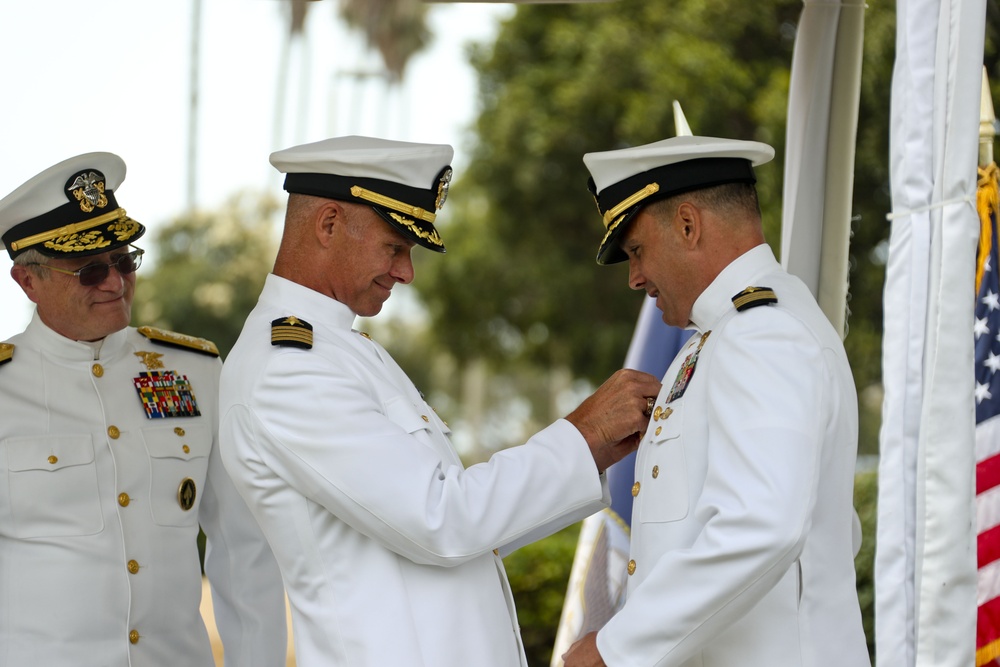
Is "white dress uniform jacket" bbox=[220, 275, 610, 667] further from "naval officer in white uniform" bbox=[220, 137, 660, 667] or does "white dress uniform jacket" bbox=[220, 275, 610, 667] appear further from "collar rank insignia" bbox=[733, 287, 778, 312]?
"collar rank insignia" bbox=[733, 287, 778, 312]

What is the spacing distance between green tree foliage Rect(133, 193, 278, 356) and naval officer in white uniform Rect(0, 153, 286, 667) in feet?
37.2

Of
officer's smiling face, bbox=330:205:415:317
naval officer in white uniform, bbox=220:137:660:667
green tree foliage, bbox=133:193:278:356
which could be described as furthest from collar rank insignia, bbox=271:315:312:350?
green tree foliage, bbox=133:193:278:356

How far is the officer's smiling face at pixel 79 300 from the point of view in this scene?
10.6ft

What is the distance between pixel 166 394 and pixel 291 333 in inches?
42.5

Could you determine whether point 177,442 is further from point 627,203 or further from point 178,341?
point 627,203

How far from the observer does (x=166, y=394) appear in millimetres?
3410

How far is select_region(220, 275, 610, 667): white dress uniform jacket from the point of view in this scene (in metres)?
2.35

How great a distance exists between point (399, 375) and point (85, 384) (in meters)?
1.08

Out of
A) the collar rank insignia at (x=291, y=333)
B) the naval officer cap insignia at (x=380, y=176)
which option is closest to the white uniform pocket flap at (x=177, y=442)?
the collar rank insignia at (x=291, y=333)

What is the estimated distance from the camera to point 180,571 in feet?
10.6

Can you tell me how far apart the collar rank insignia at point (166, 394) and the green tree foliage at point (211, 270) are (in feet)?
36.9

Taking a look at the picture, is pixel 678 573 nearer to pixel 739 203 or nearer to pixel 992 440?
pixel 739 203

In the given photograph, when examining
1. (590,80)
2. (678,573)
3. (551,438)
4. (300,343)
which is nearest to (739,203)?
(551,438)

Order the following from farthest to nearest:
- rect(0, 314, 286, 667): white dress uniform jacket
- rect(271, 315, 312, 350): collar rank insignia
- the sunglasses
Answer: the sunglasses
rect(0, 314, 286, 667): white dress uniform jacket
rect(271, 315, 312, 350): collar rank insignia
